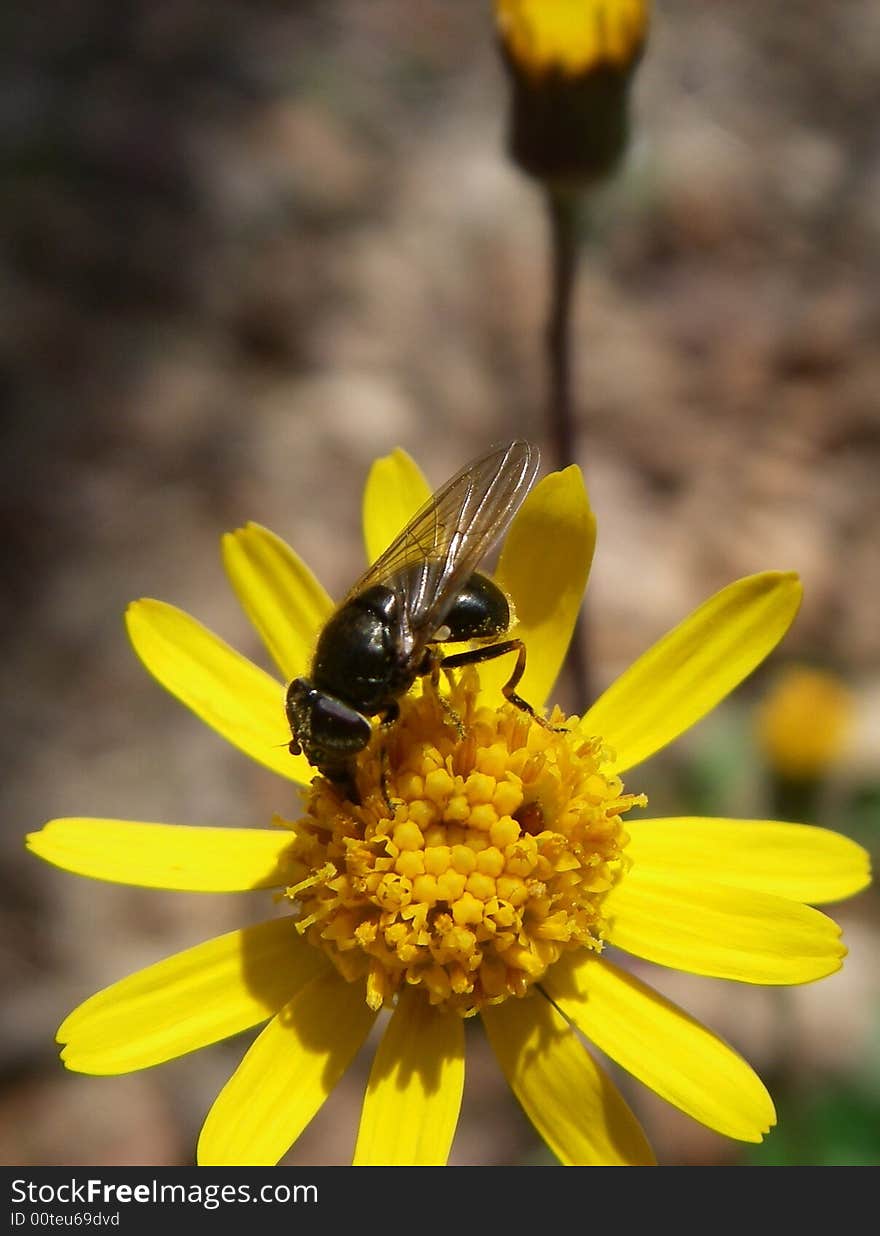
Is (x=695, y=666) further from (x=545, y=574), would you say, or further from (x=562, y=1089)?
(x=562, y=1089)

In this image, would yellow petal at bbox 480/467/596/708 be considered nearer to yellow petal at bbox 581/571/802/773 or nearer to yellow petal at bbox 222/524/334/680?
yellow petal at bbox 581/571/802/773

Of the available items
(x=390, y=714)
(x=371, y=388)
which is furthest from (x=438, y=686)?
(x=371, y=388)

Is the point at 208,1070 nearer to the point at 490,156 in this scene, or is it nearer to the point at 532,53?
the point at 532,53

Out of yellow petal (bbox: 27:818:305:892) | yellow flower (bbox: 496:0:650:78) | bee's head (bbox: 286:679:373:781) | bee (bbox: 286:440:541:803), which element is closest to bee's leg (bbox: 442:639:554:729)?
bee (bbox: 286:440:541:803)

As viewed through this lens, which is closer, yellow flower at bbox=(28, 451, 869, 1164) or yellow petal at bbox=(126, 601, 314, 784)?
yellow flower at bbox=(28, 451, 869, 1164)

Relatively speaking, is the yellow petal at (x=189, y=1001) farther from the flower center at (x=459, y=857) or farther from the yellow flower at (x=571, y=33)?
the yellow flower at (x=571, y=33)

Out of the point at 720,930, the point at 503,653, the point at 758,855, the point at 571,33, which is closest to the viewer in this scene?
the point at 720,930

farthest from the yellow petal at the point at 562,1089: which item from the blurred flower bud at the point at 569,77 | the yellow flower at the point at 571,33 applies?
the yellow flower at the point at 571,33

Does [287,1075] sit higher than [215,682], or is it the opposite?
[215,682]
